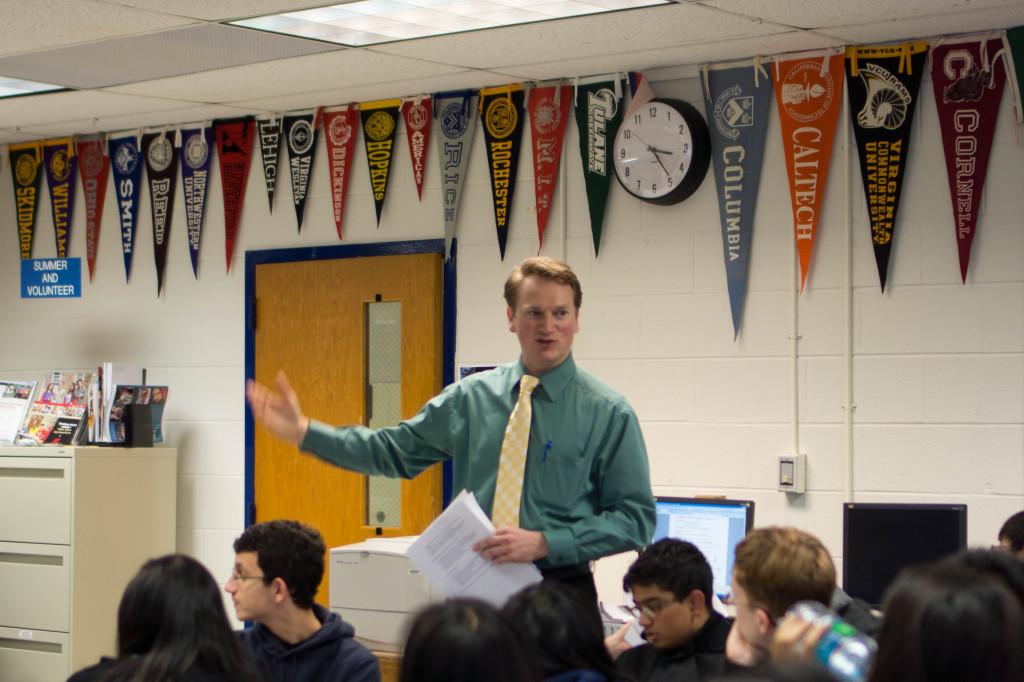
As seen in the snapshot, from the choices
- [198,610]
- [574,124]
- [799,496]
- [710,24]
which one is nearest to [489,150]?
[574,124]

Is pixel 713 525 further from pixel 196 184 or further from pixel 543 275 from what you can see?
pixel 196 184

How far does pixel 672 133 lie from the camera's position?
4379 mm

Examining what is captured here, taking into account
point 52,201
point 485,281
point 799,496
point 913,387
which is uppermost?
point 52,201

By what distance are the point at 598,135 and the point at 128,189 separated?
7.26ft

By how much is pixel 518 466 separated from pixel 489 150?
7.86 feet

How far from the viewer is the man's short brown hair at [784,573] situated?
6.62ft

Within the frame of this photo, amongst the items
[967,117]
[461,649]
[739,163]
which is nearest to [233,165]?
[739,163]

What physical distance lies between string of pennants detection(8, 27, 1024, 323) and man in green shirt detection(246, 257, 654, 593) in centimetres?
177

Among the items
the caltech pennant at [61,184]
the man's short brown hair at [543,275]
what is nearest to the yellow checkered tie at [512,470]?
the man's short brown hair at [543,275]

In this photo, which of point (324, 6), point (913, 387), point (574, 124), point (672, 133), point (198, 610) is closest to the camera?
point (198, 610)

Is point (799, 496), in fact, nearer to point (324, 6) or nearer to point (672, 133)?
point (672, 133)

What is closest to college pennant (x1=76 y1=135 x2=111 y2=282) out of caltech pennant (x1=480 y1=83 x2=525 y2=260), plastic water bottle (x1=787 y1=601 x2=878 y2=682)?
caltech pennant (x1=480 y1=83 x2=525 y2=260)

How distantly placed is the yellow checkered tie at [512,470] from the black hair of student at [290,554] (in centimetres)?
61

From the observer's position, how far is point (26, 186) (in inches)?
233
